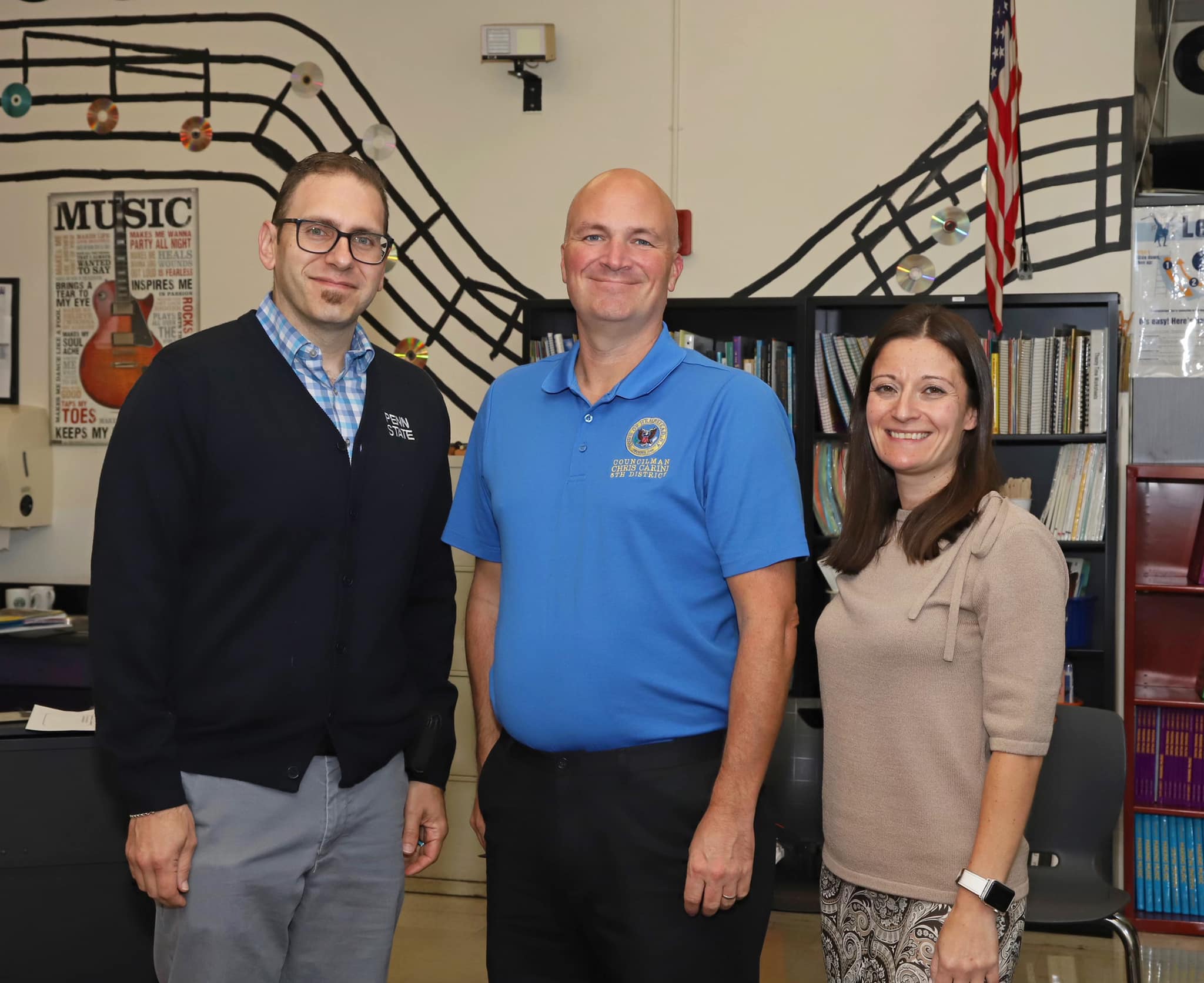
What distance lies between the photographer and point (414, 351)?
4414 millimetres

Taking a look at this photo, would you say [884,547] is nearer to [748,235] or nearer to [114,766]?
[114,766]

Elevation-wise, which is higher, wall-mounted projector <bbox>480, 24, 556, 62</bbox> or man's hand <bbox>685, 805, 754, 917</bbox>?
wall-mounted projector <bbox>480, 24, 556, 62</bbox>

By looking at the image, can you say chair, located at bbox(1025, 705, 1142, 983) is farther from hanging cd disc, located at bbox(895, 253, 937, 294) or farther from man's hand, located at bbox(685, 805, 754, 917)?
hanging cd disc, located at bbox(895, 253, 937, 294)

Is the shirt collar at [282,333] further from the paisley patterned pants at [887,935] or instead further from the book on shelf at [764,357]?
the book on shelf at [764,357]

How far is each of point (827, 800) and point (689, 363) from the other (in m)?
0.74

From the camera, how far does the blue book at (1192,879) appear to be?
145 inches

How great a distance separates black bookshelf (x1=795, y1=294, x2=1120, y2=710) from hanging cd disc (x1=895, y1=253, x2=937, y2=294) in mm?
42

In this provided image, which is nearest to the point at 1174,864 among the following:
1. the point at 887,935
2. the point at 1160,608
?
the point at 1160,608

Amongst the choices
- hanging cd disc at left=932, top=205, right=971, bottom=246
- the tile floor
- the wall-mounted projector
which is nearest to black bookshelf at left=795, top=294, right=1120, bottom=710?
hanging cd disc at left=932, top=205, right=971, bottom=246

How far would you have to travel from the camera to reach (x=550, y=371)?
1.92 meters

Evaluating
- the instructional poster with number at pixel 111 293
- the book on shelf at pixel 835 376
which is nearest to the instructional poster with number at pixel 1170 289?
the book on shelf at pixel 835 376

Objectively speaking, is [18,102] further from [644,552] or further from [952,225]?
[644,552]

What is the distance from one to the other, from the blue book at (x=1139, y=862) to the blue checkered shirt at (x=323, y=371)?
10.2 ft

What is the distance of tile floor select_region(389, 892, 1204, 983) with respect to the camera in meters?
3.28
